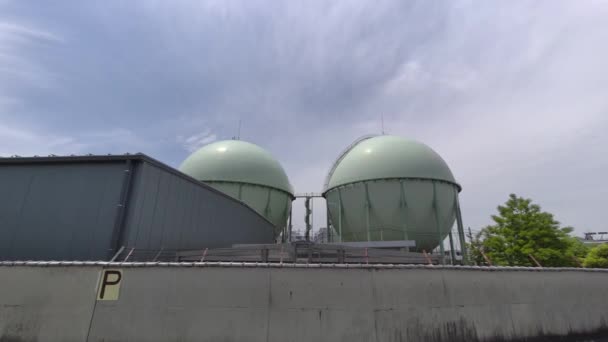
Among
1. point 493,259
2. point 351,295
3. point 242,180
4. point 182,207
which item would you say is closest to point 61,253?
point 182,207

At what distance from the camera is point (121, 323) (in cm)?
533

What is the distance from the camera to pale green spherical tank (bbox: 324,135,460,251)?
19.1m

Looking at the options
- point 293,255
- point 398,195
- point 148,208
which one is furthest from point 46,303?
point 398,195

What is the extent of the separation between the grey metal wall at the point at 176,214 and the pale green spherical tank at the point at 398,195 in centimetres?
862

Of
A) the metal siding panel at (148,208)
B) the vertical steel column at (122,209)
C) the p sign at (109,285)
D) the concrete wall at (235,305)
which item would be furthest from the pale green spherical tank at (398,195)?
the p sign at (109,285)

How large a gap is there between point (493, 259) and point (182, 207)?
23.7 metres

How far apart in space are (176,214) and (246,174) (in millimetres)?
11259

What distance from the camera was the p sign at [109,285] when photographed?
18.0 feet

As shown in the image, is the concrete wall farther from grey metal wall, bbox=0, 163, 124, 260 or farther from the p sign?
grey metal wall, bbox=0, 163, 124, 260

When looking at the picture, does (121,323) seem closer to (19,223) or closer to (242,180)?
(19,223)

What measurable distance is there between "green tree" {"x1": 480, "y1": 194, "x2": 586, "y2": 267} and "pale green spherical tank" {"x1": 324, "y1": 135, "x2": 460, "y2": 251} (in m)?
4.89

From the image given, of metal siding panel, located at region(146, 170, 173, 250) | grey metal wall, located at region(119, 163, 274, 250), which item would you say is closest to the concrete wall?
grey metal wall, located at region(119, 163, 274, 250)

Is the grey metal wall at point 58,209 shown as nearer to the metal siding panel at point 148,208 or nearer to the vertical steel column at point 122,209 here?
the vertical steel column at point 122,209

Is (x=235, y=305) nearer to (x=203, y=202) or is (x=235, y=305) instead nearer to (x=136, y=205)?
(x=136, y=205)
